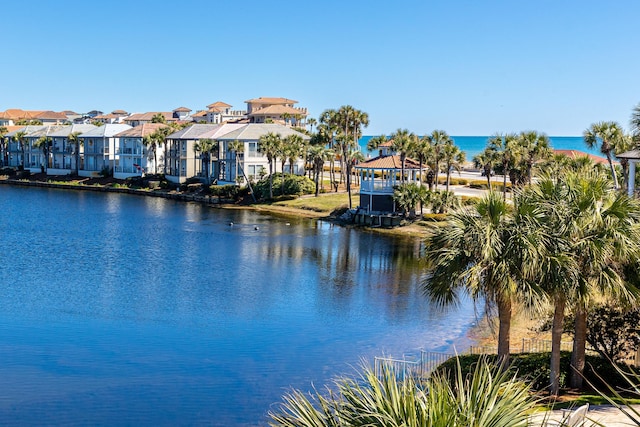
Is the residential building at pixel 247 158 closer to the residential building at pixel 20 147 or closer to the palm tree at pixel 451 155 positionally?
the palm tree at pixel 451 155

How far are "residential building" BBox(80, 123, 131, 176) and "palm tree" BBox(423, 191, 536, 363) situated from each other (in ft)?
351

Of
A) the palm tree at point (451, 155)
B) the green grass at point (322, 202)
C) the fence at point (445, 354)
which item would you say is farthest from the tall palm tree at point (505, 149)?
the fence at point (445, 354)

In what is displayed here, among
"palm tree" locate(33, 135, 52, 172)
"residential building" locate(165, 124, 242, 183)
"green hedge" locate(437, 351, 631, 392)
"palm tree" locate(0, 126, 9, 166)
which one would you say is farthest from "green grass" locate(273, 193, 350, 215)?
"palm tree" locate(0, 126, 9, 166)

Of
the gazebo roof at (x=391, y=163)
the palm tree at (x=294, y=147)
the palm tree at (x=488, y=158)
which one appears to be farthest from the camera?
the palm tree at (x=294, y=147)

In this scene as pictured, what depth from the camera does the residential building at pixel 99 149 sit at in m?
123

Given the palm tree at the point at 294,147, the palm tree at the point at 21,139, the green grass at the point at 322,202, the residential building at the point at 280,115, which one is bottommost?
the green grass at the point at 322,202

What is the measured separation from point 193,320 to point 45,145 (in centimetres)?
10411

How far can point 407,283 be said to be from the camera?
45375mm

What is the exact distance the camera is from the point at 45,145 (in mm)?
129375

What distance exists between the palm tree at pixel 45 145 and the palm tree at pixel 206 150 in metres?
36.8

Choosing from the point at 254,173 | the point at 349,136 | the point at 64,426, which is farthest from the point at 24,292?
the point at 254,173

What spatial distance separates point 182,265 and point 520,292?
3402 centimetres

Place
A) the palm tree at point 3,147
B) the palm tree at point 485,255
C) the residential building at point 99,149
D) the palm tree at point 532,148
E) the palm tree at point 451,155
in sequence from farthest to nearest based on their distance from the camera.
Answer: the palm tree at point 3,147, the residential building at point 99,149, the palm tree at point 451,155, the palm tree at point 532,148, the palm tree at point 485,255

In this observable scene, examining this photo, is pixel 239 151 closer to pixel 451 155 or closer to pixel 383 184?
pixel 383 184
